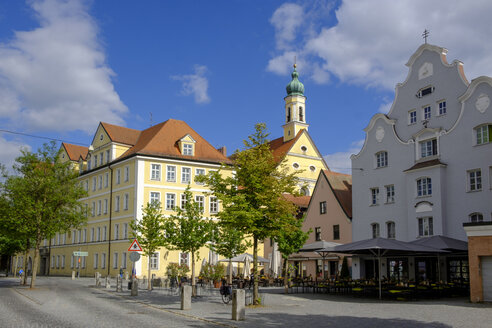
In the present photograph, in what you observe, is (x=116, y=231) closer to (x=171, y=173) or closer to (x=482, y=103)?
(x=171, y=173)

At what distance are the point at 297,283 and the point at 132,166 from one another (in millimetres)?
24590

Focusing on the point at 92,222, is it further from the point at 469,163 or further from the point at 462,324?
the point at 462,324

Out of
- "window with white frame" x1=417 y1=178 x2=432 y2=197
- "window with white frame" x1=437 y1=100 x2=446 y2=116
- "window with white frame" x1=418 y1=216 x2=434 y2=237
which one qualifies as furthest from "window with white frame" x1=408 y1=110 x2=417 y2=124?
"window with white frame" x1=418 y1=216 x2=434 y2=237

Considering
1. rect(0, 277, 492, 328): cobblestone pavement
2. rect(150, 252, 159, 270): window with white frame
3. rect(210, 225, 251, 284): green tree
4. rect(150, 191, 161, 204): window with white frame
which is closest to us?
rect(0, 277, 492, 328): cobblestone pavement

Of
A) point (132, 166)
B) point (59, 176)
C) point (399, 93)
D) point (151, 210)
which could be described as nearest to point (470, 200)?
point (399, 93)

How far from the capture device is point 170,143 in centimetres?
5625

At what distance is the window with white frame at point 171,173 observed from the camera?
54500 millimetres

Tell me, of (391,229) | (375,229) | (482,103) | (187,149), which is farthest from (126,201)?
(482,103)

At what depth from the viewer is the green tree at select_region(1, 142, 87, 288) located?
34.2 meters

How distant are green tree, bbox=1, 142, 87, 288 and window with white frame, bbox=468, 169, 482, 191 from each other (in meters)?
25.6

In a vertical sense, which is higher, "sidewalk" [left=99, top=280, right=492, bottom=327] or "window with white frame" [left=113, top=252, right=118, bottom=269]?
"window with white frame" [left=113, top=252, right=118, bottom=269]

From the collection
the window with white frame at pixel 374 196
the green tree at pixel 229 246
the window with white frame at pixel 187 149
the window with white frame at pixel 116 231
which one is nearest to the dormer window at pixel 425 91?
the window with white frame at pixel 374 196

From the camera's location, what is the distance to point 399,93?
3928 cm

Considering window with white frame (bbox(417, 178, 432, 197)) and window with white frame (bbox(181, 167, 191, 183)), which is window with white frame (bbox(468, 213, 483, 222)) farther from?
window with white frame (bbox(181, 167, 191, 183))
